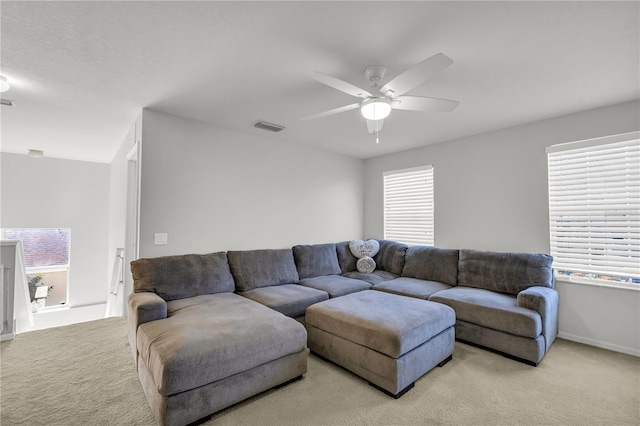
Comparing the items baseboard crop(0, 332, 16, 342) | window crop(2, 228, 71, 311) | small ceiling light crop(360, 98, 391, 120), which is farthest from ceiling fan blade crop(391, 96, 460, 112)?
window crop(2, 228, 71, 311)

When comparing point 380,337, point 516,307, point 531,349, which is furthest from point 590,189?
point 380,337

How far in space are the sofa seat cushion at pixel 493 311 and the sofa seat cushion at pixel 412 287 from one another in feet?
0.49

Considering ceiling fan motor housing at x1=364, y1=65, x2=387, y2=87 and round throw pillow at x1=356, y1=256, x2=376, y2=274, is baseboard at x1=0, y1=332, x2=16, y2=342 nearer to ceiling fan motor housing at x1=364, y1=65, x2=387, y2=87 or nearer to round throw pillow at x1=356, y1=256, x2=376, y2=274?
round throw pillow at x1=356, y1=256, x2=376, y2=274

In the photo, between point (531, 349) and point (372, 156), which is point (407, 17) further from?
point (372, 156)

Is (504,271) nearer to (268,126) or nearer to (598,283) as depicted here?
(598,283)

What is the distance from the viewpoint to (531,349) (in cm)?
260

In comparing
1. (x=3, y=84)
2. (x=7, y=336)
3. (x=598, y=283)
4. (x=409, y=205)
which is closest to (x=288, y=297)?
(x=409, y=205)

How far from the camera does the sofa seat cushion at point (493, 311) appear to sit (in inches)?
103

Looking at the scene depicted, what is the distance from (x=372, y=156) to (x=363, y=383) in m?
4.00

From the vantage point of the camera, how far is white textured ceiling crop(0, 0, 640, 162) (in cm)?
168

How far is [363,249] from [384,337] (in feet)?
8.56

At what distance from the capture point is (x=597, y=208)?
312 centimetres

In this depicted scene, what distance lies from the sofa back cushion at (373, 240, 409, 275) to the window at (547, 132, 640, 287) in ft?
6.15

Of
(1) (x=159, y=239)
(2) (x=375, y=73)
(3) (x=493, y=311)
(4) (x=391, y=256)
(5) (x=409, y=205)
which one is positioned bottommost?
(3) (x=493, y=311)
